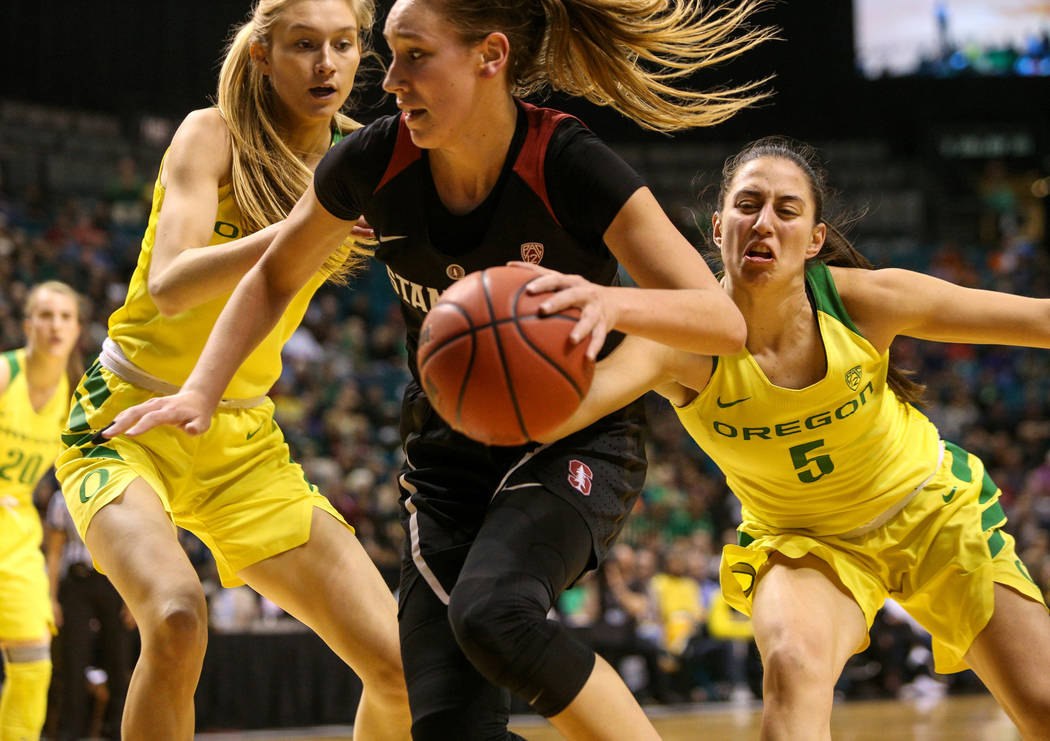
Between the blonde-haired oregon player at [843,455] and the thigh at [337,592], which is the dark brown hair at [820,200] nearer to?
the blonde-haired oregon player at [843,455]

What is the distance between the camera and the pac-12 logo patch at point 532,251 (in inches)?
102

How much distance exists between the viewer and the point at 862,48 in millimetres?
19938

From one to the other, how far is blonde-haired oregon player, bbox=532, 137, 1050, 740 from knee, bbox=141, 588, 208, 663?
1.38 metres

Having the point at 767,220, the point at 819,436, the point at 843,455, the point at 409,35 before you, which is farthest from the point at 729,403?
the point at 409,35

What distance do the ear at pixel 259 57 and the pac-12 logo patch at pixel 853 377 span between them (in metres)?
1.91

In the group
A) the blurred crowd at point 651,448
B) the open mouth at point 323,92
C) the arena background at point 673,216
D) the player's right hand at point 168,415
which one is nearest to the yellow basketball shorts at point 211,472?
the player's right hand at point 168,415

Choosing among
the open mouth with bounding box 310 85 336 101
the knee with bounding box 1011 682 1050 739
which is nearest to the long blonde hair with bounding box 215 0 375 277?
the open mouth with bounding box 310 85 336 101

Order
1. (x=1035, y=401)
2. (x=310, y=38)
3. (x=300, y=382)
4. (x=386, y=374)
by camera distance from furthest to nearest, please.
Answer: (x=1035, y=401) → (x=386, y=374) → (x=300, y=382) → (x=310, y=38)

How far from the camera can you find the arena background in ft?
32.9

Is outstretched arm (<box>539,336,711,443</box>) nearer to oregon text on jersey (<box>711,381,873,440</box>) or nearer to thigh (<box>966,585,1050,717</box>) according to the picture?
oregon text on jersey (<box>711,381,873,440</box>)

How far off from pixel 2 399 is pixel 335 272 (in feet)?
9.59

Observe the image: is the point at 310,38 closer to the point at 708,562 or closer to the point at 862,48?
the point at 708,562

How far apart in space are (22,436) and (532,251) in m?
4.00

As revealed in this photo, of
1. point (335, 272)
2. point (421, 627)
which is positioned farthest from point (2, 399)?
point (421, 627)
